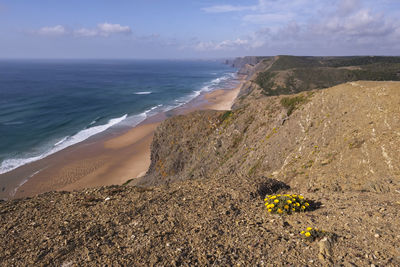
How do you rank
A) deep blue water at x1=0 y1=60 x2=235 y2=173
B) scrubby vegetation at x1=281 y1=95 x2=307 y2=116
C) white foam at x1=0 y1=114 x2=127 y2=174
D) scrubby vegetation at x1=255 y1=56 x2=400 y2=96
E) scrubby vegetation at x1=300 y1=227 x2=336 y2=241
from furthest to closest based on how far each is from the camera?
scrubby vegetation at x1=255 y1=56 x2=400 y2=96 < deep blue water at x1=0 y1=60 x2=235 y2=173 < white foam at x1=0 y1=114 x2=127 y2=174 < scrubby vegetation at x1=281 y1=95 x2=307 y2=116 < scrubby vegetation at x1=300 y1=227 x2=336 y2=241

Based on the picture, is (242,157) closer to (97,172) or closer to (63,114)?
(97,172)

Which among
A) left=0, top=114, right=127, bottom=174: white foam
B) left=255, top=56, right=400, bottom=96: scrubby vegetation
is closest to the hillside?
left=0, top=114, right=127, bottom=174: white foam

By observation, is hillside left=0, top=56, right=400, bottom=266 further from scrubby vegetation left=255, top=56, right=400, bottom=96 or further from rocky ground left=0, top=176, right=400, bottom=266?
scrubby vegetation left=255, top=56, right=400, bottom=96

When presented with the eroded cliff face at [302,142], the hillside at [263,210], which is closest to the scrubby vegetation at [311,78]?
the eroded cliff face at [302,142]

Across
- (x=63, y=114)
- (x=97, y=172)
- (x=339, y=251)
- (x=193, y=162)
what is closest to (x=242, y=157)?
(x=193, y=162)

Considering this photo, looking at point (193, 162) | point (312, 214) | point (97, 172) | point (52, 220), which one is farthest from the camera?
point (97, 172)

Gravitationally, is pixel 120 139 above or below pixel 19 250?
below
